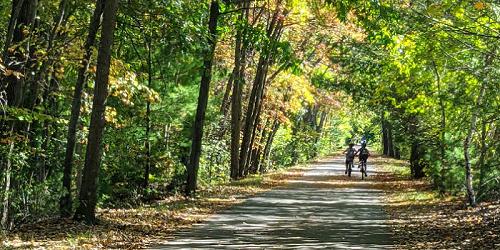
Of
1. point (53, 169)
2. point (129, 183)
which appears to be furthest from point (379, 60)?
point (53, 169)

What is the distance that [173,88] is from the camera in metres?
17.9

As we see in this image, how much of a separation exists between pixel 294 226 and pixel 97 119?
4.64 meters

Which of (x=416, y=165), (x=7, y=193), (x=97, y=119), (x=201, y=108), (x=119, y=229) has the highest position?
(x=201, y=108)

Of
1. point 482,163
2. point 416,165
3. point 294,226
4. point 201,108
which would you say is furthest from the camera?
point 416,165

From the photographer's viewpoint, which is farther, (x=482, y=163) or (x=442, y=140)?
(x=442, y=140)

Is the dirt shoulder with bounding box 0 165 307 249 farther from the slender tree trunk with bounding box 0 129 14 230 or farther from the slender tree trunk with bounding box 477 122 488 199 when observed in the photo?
the slender tree trunk with bounding box 477 122 488 199

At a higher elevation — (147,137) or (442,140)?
(442,140)

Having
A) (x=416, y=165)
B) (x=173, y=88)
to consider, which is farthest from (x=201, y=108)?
(x=416, y=165)

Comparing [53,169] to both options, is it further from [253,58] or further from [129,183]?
[253,58]

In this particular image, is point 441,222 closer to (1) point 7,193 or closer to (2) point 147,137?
(2) point 147,137

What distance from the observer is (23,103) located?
12836 mm

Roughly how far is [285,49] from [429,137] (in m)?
6.99

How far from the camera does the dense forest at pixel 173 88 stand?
11.3m

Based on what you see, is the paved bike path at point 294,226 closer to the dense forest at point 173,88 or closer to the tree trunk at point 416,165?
the dense forest at point 173,88
